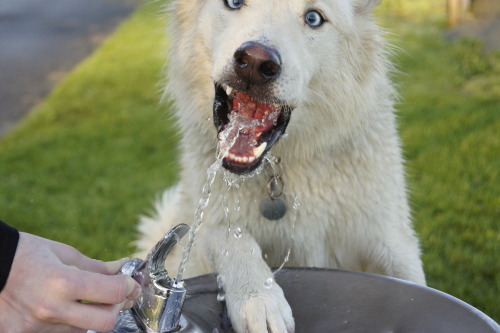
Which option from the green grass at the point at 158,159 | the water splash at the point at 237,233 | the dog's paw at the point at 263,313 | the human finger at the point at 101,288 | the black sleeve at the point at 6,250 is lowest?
the green grass at the point at 158,159

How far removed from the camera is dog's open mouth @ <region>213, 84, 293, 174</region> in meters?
2.36

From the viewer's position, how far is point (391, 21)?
951cm

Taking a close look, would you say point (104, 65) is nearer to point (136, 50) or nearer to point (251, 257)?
point (136, 50)

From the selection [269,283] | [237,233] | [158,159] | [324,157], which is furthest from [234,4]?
[158,159]

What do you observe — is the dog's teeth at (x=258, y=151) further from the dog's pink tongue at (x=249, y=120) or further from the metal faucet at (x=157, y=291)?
the metal faucet at (x=157, y=291)

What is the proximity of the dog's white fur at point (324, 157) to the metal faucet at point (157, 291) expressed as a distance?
0.86 meters

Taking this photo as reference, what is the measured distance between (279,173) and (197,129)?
43 cm

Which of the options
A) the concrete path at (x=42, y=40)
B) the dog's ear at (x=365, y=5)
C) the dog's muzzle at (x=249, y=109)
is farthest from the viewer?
the concrete path at (x=42, y=40)

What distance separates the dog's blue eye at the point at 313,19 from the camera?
8.41 feet

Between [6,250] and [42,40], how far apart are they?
9.23 meters

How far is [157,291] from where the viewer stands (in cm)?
162

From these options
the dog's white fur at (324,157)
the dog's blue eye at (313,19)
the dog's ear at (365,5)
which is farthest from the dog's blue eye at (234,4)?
the dog's ear at (365,5)

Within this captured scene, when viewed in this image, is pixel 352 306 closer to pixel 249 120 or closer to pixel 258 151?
pixel 258 151

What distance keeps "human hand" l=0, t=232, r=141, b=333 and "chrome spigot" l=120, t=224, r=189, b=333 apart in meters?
0.12
